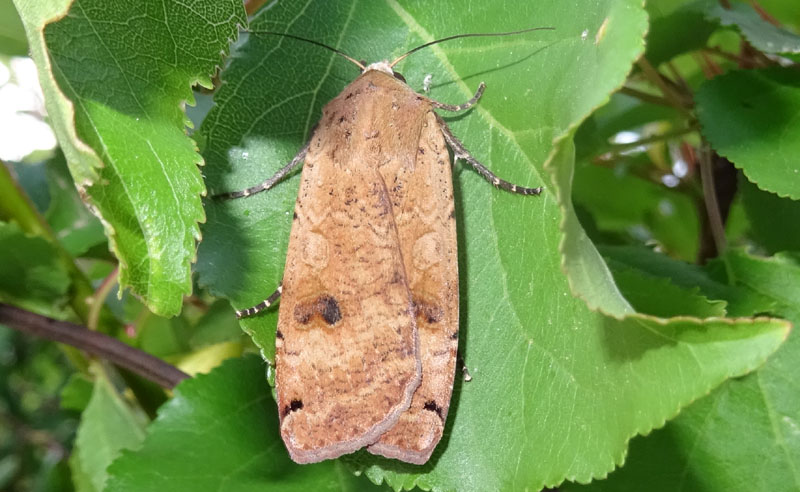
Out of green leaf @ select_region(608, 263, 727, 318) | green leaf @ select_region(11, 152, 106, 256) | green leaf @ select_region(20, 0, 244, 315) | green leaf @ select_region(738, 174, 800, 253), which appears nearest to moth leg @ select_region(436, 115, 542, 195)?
green leaf @ select_region(608, 263, 727, 318)

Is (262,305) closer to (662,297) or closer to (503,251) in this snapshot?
(503,251)

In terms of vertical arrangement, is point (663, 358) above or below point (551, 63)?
below

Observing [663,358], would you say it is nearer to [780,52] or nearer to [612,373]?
[612,373]

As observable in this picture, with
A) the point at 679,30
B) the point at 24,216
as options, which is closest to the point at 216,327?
the point at 24,216

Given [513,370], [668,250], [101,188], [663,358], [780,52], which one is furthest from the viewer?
[668,250]

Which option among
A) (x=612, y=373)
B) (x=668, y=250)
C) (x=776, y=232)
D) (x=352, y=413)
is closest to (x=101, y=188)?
(x=352, y=413)

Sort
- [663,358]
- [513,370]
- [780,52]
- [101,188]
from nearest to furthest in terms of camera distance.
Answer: [101,188] → [663,358] → [513,370] → [780,52]

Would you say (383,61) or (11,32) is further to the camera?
(383,61)
